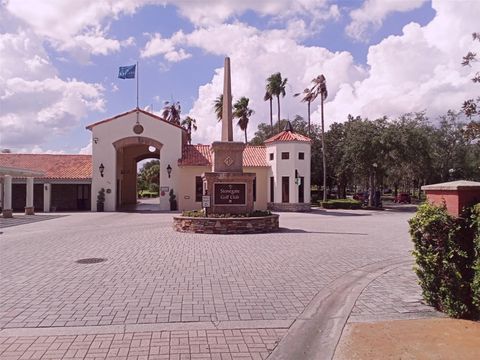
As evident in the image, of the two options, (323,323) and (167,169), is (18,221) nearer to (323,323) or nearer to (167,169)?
(167,169)

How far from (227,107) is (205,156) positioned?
15223 millimetres

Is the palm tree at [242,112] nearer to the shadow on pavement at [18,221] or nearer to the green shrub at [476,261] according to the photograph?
the shadow on pavement at [18,221]

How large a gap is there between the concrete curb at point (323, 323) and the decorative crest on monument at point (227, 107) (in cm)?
1125

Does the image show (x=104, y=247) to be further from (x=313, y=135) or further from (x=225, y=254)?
(x=313, y=135)

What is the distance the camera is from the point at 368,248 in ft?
40.1

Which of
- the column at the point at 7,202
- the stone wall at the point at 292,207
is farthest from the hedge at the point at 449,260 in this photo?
the stone wall at the point at 292,207

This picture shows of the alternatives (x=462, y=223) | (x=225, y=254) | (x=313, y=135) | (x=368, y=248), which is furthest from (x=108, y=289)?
(x=313, y=135)

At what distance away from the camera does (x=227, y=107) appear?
18906mm

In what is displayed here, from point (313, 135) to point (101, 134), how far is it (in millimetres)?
26358

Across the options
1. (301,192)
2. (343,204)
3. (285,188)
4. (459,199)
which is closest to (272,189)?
(285,188)

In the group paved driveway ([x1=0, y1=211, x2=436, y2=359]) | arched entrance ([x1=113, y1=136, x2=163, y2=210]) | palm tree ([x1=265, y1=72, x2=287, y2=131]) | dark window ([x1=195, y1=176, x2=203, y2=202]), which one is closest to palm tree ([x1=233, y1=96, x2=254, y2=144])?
palm tree ([x1=265, y1=72, x2=287, y2=131])

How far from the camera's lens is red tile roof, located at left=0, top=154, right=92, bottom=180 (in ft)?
109

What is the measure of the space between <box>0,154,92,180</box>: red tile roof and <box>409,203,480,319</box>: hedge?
30.4 metres

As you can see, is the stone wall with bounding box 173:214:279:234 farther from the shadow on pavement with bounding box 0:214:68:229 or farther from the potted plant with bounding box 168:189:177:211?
the potted plant with bounding box 168:189:177:211
